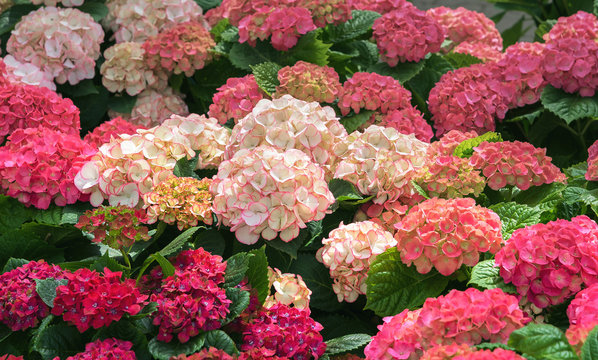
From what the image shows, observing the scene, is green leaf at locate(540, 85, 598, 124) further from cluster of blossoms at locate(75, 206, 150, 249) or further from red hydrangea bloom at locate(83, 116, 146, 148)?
cluster of blossoms at locate(75, 206, 150, 249)

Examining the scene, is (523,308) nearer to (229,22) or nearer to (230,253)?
(230,253)

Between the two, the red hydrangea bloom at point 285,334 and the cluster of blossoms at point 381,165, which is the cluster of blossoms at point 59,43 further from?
the red hydrangea bloom at point 285,334

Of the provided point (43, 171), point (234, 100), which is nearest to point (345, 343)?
point (43, 171)

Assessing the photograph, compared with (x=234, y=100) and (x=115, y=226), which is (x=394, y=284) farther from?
(x=234, y=100)

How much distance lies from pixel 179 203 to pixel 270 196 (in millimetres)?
237

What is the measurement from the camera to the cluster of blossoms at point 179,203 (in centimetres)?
184

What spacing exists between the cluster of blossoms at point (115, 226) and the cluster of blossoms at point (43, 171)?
368 mm

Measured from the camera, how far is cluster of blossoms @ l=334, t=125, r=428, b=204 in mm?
2061

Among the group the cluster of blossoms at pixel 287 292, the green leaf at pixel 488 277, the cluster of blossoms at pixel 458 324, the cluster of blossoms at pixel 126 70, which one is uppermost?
the cluster of blossoms at pixel 458 324

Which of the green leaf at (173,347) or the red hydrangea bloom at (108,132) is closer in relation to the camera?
the green leaf at (173,347)

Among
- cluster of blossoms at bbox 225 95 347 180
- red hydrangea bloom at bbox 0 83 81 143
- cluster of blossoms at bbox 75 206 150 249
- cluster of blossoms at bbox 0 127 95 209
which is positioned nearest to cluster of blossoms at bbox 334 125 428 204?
cluster of blossoms at bbox 225 95 347 180

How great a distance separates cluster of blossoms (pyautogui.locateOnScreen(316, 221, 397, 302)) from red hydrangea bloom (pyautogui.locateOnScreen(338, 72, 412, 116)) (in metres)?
0.73

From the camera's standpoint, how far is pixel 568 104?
268 cm

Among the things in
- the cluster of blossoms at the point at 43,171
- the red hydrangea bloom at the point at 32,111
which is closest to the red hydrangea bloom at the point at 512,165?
the cluster of blossoms at the point at 43,171
